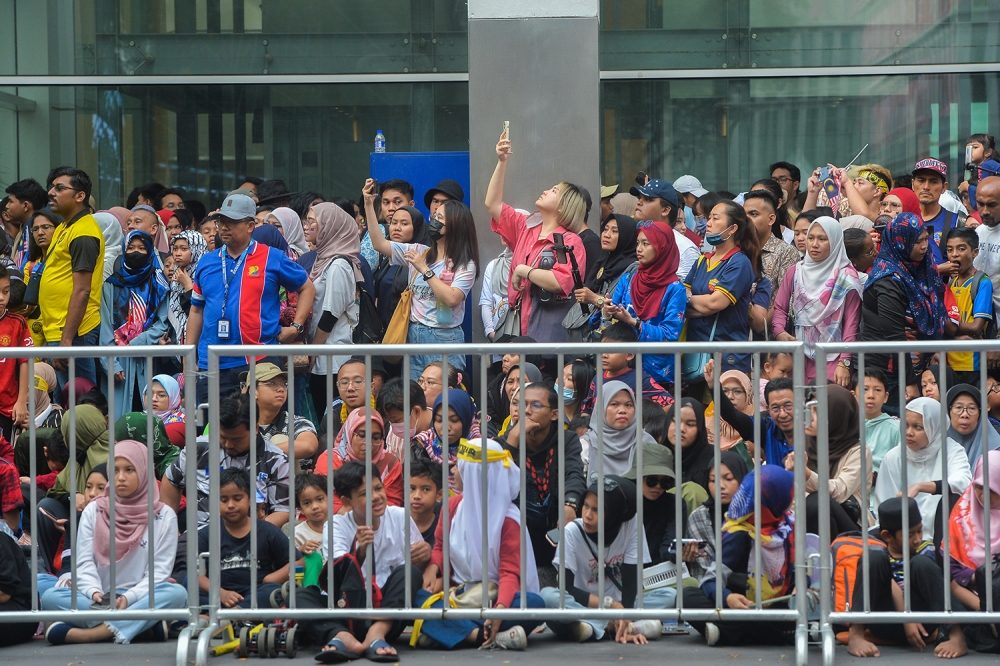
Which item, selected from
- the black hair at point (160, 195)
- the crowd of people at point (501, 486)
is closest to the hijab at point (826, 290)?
the crowd of people at point (501, 486)

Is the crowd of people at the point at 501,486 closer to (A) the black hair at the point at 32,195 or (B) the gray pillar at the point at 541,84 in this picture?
(B) the gray pillar at the point at 541,84

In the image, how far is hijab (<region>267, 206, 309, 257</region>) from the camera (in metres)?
8.94

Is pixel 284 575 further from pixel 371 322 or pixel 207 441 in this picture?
pixel 371 322

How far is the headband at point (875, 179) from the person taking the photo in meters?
9.48

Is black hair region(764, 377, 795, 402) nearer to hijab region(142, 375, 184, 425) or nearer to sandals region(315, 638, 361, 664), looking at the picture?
sandals region(315, 638, 361, 664)

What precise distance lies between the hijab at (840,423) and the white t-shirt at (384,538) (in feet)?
5.47

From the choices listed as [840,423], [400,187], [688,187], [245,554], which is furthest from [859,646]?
[688,187]

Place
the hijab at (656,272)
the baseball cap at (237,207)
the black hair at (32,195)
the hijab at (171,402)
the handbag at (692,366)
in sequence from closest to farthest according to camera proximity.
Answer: the handbag at (692,366) → the hijab at (171,402) → the hijab at (656,272) → the baseball cap at (237,207) → the black hair at (32,195)

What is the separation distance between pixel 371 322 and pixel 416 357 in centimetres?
327

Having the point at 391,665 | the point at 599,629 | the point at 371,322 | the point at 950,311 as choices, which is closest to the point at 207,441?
the point at 391,665

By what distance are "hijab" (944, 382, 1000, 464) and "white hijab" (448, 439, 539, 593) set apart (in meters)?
1.84

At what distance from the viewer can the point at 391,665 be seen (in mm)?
5016

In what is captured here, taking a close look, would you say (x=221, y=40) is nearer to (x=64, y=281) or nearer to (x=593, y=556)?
(x=64, y=281)

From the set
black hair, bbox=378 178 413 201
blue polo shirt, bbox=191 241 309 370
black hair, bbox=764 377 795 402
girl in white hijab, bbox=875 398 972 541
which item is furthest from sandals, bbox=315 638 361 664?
black hair, bbox=378 178 413 201
